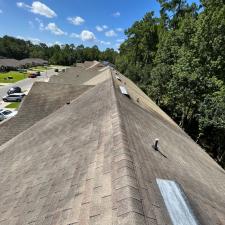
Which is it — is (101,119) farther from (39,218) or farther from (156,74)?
(156,74)

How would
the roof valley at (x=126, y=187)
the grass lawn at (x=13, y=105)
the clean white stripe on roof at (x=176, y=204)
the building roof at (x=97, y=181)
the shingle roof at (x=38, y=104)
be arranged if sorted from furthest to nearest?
the grass lawn at (x=13, y=105) < the shingle roof at (x=38, y=104) < the clean white stripe on roof at (x=176, y=204) < the building roof at (x=97, y=181) < the roof valley at (x=126, y=187)

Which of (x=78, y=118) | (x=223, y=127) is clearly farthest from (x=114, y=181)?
(x=223, y=127)

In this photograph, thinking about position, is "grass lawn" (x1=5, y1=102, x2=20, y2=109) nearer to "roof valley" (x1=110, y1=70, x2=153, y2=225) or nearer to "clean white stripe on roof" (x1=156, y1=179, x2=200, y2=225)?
"roof valley" (x1=110, y1=70, x2=153, y2=225)

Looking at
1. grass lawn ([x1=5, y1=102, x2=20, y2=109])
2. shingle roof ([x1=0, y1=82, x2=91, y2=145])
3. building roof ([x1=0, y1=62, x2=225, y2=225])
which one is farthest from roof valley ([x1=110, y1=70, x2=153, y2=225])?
grass lawn ([x1=5, y1=102, x2=20, y2=109])

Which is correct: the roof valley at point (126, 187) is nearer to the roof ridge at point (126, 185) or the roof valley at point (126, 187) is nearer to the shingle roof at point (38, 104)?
the roof ridge at point (126, 185)

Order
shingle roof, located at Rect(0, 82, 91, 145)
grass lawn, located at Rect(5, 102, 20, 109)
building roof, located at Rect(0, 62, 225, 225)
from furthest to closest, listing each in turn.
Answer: grass lawn, located at Rect(5, 102, 20, 109), shingle roof, located at Rect(0, 82, 91, 145), building roof, located at Rect(0, 62, 225, 225)

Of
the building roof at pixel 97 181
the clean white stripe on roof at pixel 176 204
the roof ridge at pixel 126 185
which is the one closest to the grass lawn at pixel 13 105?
the building roof at pixel 97 181

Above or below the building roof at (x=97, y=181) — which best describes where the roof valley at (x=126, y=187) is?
above

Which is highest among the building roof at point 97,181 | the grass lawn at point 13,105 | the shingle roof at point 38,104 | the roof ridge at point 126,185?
the roof ridge at point 126,185

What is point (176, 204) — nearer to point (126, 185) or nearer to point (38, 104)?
point (126, 185)

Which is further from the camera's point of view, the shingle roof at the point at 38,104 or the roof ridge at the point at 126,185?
the shingle roof at the point at 38,104
